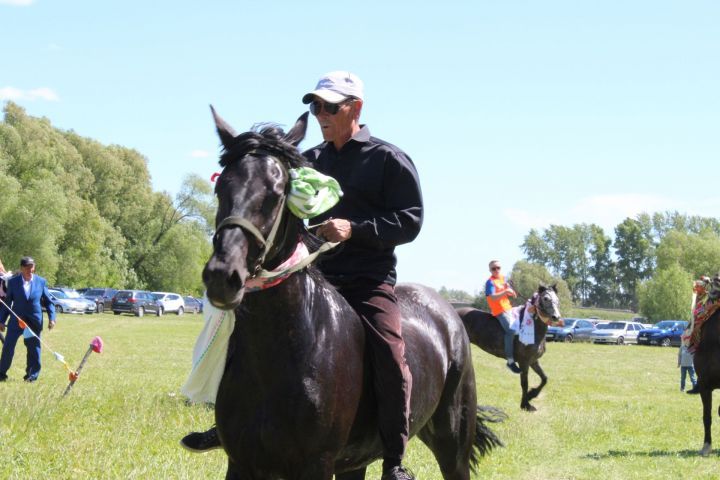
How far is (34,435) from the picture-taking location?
842 centimetres

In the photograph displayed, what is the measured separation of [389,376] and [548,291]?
1454cm

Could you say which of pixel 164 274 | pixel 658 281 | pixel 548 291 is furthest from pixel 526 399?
pixel 658 281

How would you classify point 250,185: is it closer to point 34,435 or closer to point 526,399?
point 34,435

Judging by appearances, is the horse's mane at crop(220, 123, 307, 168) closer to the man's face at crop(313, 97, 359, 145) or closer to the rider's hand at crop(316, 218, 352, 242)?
the rider's hand at crop(316, 218, 352, 242)

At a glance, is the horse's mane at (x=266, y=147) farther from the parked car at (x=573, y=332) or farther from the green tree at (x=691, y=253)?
the green tree at (x=691, y=253)

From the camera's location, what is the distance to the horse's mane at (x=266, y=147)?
408cm

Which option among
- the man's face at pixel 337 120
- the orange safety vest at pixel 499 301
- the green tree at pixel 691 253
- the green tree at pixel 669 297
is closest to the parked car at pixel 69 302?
the orange safety vest at pixel 499 301

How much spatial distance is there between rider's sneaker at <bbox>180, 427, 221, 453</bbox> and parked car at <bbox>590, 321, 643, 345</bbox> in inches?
2201

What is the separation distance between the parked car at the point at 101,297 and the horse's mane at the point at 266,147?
58405mm

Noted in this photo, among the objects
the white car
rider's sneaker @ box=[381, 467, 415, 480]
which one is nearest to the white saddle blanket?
rider's sneaker @ box=[381, 467, 415, 480]

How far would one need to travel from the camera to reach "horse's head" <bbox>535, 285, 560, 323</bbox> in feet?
59.8

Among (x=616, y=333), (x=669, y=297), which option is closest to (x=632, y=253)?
(x=669, y=297)

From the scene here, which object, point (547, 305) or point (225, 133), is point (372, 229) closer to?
point (225, 133)

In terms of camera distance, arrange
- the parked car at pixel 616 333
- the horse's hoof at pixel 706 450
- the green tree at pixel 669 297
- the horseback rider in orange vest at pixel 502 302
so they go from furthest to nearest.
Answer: the green tree at pixel 669 297, the parked car at pixel 616 333, the horseback rider in orange vest at pixel 502 302, the horse's hoof at pixel 706 450
